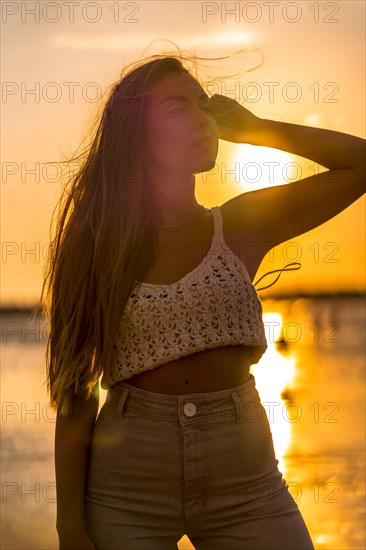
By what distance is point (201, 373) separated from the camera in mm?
2207

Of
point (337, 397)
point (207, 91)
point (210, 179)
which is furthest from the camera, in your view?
point (337, 397)

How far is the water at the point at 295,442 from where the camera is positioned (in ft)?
15.5

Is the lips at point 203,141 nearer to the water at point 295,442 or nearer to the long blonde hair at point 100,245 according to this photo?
the long blonde hair at point 100,245

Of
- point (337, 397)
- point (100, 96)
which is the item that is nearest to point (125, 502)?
point (100, 96)

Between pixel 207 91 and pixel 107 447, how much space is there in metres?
0.93

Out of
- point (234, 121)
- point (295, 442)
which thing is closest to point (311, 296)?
point (295, 442)

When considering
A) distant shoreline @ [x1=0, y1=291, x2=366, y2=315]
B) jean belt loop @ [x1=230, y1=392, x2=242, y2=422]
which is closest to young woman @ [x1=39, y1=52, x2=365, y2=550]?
jean belt loop @ [x1=230, y1=392, x2=242, y2=422]

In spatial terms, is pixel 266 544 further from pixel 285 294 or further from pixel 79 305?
pixel 285 294

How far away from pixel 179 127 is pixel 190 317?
1.53 ft

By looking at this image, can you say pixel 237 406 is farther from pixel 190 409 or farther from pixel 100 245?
pixel 100 245

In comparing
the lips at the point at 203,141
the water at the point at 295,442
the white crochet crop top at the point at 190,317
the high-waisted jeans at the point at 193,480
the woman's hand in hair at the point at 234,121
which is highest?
the woman's hand in hair at the point at 234,121

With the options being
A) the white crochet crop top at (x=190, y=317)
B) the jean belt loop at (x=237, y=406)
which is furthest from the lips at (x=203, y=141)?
the jean belt loop at (x=237, y=406)

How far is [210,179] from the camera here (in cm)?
288

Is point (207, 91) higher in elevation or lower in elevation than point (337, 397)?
higher
